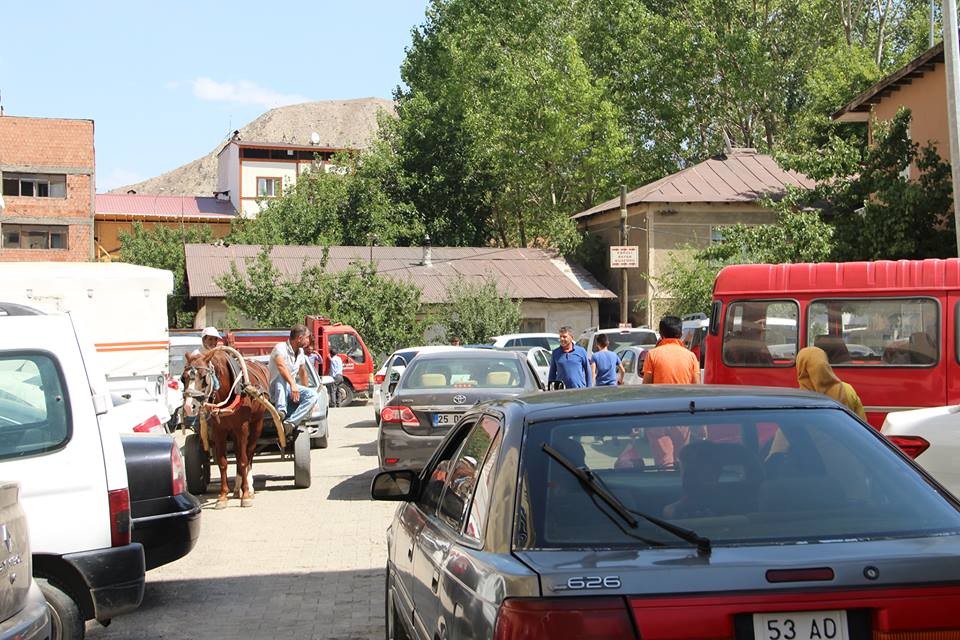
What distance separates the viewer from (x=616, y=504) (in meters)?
3.78

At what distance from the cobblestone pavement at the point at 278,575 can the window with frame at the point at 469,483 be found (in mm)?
2641

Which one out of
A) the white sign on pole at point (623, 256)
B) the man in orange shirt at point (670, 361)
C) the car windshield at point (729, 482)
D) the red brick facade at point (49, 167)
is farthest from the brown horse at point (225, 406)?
the red brick facade at point (49, 167)

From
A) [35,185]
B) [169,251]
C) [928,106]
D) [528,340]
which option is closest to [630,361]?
[528,340]

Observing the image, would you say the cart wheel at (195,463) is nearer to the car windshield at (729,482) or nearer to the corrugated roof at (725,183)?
the car windshield at (729,482)

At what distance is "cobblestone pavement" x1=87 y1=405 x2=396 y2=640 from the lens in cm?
755

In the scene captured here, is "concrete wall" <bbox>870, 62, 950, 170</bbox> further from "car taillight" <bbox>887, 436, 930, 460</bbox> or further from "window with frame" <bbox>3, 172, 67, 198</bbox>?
"window with frame" <bbox>3, 172, 67, 198</bbox>

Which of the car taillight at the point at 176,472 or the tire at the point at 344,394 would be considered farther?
the tire at the point at 344,394

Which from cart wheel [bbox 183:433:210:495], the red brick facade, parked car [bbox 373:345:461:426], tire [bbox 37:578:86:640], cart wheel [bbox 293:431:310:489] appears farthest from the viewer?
the red brick facade

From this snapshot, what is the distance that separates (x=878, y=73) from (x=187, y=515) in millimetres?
41067

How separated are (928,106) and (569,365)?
15.8 m

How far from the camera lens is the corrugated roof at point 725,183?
46844mm

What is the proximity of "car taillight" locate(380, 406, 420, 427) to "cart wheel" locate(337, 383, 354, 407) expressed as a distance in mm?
21130

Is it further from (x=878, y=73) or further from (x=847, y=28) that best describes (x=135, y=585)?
(x=847, y=28)

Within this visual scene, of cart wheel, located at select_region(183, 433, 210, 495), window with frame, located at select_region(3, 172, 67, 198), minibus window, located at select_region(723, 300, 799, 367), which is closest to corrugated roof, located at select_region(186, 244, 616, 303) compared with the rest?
window with frame, located at select_region(3, 172, 67, 198)
